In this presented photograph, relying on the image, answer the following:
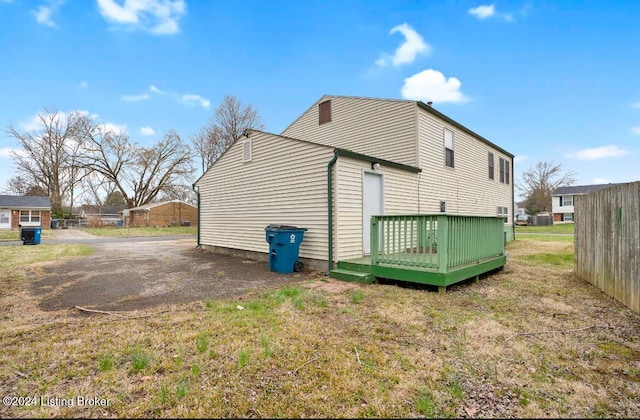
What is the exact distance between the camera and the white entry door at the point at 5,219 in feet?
92.8

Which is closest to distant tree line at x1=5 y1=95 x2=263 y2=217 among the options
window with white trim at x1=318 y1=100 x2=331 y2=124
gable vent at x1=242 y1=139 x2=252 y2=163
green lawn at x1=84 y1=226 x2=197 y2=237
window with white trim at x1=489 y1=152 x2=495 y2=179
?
green lawn at x1=84 y1=226 x2=197 y2=237

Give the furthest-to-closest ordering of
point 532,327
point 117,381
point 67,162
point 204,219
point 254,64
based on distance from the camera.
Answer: point 67,162 → point 254,64 → point 204,219 → point 532,327 → point 117,381

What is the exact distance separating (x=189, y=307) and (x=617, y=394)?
4.71 meters

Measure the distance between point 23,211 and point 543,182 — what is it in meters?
60.3

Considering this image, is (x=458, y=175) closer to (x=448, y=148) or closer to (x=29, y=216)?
(x=448, y=148)

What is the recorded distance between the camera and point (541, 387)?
2.36 meters

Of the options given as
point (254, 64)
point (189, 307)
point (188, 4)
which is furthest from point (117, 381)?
point (254, 64)

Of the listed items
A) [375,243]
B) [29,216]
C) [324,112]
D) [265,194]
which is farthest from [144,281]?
[29,216]

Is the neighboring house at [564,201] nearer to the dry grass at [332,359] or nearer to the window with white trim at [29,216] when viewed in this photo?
the dry grass at [332,359]

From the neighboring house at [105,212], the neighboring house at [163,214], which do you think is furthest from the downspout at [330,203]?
the neighboring house at [105,212]

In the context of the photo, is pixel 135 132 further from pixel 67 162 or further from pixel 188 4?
pixel 188 4

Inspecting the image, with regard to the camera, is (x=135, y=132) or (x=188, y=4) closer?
(x=188, y=4)

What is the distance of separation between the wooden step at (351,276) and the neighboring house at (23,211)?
34.7 meters

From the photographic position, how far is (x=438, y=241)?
17.7ft
